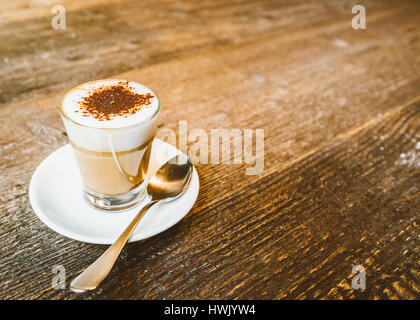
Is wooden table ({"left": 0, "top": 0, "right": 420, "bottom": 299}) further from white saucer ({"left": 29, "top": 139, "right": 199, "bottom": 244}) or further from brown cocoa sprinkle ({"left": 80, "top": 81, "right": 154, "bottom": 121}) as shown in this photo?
brown cocoa sprinkle ({"left": 80, "top": 81, "right": 154, "bottom": 121})

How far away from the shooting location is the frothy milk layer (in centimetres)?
58

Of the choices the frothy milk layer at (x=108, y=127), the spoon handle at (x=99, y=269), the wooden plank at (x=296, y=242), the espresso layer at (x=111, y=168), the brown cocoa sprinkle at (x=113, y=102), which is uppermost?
the brown cocoa sprinkle at (x=113, y=102)

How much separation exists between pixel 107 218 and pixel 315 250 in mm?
379

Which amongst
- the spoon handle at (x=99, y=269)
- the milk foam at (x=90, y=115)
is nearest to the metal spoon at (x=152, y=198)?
the spoon handle at (x=99, y=269)

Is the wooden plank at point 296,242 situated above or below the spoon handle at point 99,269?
below

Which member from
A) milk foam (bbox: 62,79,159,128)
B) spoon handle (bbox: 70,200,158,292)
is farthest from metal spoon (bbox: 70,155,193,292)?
milk foam (bbox: 62,79,159,128)

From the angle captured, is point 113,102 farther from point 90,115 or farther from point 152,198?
point 152,198

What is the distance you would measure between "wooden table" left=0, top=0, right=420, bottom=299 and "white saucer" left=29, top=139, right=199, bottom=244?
1.3 inches

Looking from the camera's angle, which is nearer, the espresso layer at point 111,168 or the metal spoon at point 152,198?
the metal spoon at point 152,198

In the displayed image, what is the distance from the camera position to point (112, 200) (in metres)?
0.66

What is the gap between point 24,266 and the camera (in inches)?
21.4

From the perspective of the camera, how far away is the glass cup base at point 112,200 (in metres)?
0.64

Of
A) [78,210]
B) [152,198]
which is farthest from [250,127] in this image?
[78,210]

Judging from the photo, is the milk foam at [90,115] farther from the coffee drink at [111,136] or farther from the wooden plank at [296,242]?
the wooden plank at [296,242]
